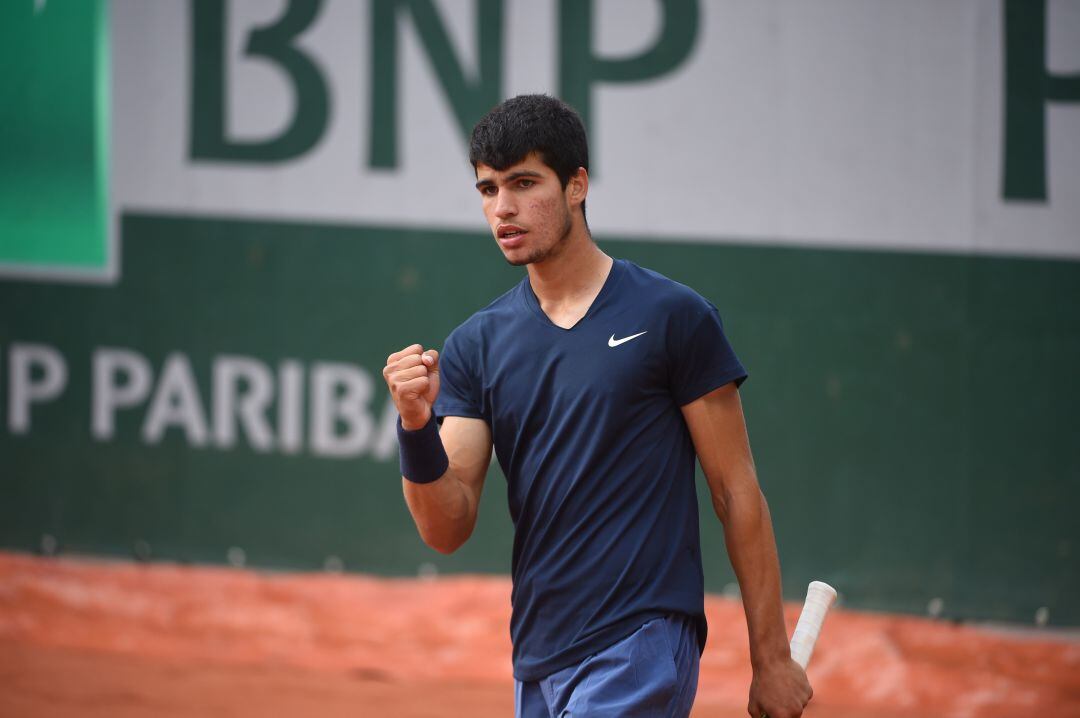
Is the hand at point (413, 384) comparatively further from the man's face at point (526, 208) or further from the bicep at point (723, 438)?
the bicep at point (723, 438)

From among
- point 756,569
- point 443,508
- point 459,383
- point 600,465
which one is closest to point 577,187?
point 459,383

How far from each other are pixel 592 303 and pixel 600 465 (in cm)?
35

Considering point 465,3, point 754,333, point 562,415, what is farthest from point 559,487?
point 465,3

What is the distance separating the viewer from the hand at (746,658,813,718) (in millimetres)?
2832

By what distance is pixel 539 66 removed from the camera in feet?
23.7

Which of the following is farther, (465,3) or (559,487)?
(465,3)

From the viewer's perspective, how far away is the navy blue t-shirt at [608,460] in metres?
2.87

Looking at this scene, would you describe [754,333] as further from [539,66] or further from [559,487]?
[559,487]

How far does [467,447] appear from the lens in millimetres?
3072

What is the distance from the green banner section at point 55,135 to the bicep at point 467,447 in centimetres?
506

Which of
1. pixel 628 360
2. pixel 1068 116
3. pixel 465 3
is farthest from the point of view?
pixel 465 3

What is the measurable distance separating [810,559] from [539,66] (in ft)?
9.34

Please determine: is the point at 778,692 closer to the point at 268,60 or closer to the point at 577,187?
the point at 577,187

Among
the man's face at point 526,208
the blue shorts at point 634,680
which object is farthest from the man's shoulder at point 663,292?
the blue shorts at point 634,680
